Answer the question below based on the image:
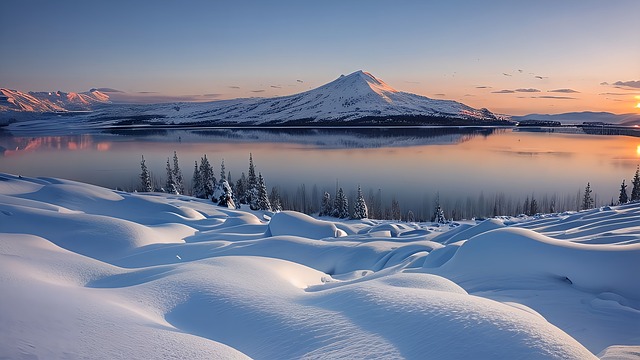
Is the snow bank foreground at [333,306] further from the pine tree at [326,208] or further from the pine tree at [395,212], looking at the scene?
the pine tree at [326,208]

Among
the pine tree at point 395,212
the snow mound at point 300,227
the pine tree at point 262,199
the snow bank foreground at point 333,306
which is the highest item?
the snow bank foreground at point 333,306

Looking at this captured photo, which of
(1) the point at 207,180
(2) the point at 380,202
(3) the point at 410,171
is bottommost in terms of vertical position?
(2) the point at 380,202

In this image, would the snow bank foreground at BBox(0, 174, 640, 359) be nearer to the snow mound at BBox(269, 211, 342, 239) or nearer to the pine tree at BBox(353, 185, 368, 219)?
the snow mound at BBox(269, 211, 342, 239)

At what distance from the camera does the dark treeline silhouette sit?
5112 cm

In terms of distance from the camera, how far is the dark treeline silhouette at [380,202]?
5112 cm

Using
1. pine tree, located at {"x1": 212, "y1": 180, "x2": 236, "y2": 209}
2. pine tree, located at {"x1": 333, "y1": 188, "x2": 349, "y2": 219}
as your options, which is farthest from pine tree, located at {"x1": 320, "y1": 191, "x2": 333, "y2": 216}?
pine tree, located at {"x1": 212, "y1": 180, "x2": 236, "y2": 209}

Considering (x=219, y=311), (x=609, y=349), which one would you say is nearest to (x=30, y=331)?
(x=219, y=311)

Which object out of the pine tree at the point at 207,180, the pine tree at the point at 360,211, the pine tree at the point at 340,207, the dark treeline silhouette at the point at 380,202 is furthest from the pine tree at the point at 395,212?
the pine tree at the point at 207,180

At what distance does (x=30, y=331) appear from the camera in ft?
12.1

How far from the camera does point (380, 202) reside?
2447 inches

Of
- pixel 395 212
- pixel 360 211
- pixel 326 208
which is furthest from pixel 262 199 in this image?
pixel 395 212

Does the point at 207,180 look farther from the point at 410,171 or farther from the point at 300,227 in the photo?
the point at 410,171

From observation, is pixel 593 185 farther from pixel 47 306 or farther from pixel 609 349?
pixel 47 306

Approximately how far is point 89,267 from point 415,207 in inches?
2193
